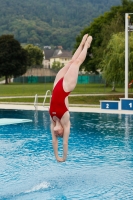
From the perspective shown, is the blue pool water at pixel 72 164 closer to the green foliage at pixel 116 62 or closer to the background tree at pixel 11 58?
the green foliage at pixel 116 62

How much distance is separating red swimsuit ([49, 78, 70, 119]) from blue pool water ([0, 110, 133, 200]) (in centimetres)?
205

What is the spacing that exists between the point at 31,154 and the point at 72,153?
1309mm

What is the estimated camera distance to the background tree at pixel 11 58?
321 feet

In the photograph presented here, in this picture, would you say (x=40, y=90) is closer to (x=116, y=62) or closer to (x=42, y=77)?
(x=116, y=62)

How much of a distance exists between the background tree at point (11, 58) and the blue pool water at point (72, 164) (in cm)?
7578

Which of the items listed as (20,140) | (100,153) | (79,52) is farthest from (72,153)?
(79,52)

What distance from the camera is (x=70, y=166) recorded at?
1325 centimetres

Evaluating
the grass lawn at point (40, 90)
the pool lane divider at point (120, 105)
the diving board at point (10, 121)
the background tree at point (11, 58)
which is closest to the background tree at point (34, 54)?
the background tree at point (11, 58)

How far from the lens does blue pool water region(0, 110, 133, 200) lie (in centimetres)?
1058

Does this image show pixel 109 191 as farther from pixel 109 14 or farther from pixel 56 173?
pixel 109 14

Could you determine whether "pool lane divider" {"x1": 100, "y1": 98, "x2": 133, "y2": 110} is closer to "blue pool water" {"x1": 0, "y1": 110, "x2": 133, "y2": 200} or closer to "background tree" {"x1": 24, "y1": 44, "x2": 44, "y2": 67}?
"blue pool water" {"x1": 0, "y1": 110, "x2": 133, "y2": 200}

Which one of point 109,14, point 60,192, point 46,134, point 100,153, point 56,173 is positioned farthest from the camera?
point 109,14

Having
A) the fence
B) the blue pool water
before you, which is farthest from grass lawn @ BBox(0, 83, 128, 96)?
the blue pool water

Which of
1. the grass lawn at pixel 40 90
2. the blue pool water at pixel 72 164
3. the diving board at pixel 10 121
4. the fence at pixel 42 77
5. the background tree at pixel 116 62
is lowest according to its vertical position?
the fence at pixel 42 77
